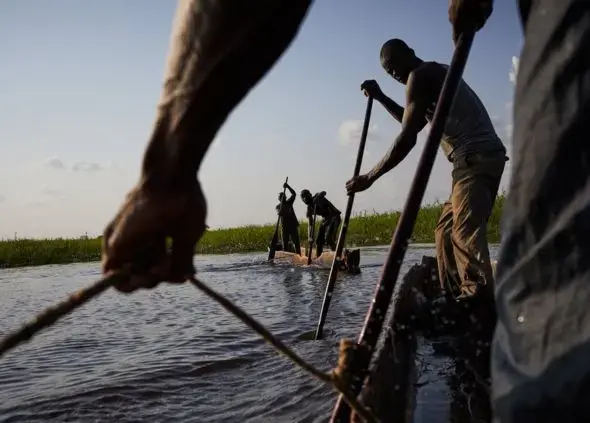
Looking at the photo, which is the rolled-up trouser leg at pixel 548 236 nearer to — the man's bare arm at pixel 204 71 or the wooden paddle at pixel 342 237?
the man's bare arm at pixel 204 71

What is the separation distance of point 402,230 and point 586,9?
83 cm

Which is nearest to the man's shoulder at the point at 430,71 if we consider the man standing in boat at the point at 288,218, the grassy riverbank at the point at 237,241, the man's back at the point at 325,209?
the man's back at the point at 325,209

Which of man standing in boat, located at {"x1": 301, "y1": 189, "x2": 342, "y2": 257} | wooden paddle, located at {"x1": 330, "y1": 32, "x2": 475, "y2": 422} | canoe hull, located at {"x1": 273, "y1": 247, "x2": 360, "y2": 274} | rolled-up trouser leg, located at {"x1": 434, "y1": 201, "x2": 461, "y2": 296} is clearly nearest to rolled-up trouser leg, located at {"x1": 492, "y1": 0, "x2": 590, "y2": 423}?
wooden paddle, located at {"x1": 330, "y1": 32, "x2": 475, "y2": 422}

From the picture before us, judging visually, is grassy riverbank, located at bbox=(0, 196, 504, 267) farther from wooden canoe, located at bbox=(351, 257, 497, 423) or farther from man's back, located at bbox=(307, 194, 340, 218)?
wooden canoe, located at bbox=(351, 257, 497, 423)

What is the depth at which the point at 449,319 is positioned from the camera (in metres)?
3.77

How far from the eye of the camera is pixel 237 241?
2772 cm

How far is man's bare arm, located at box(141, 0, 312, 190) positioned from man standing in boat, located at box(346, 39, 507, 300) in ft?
10.0

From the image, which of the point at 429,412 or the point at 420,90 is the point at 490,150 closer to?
the point at 420,90

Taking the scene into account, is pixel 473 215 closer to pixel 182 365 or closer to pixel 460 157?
pixel 460 157

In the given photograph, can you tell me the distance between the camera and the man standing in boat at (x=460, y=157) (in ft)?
13.0

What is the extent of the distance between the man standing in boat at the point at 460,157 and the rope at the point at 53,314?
129 inches

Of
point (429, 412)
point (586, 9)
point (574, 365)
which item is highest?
point (586, 9)

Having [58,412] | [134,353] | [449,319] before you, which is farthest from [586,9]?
[134,353]

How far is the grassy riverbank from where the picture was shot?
22578mm
